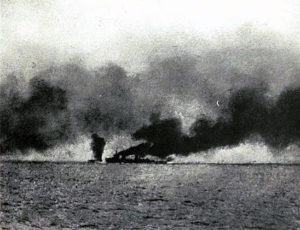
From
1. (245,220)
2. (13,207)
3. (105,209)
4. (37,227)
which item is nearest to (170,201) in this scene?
(105,209)

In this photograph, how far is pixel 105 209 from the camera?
4594cm

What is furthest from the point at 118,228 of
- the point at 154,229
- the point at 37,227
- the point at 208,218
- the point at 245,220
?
the point at 245,220

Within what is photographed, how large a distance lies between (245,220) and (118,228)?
12.4 m

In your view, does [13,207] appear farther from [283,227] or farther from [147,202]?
[283,227]

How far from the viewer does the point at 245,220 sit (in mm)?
39281

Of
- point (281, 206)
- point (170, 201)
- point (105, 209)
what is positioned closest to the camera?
point (105, 209)

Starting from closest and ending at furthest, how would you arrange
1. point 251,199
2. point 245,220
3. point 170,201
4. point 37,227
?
point 37,227 → point 245,220 → point 170,201 → point 251,199

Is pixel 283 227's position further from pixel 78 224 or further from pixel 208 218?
pixel 78 224

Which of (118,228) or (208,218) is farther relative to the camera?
(208,218)

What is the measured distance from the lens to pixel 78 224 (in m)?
36.1

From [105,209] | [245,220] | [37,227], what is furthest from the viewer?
[105,209]

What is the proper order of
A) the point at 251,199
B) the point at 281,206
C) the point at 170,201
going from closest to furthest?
the point at 281,206
the point at 170,201
the point at 251,199

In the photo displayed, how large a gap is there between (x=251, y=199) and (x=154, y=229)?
1060 inches

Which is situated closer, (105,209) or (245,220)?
(245,220)
